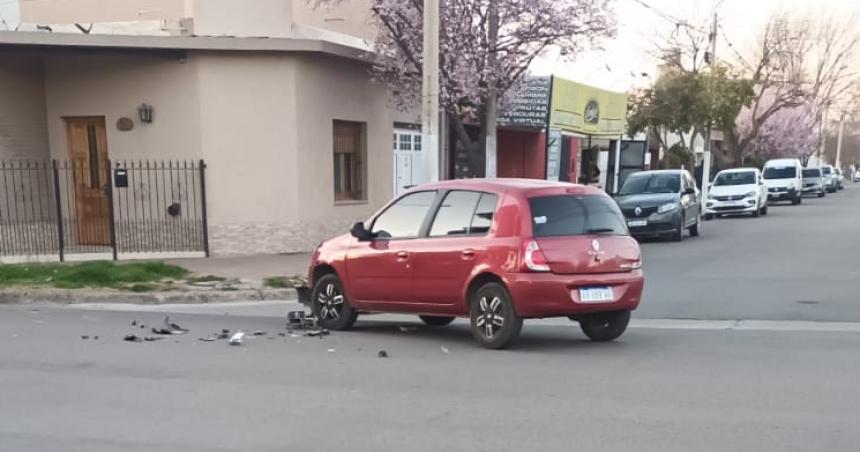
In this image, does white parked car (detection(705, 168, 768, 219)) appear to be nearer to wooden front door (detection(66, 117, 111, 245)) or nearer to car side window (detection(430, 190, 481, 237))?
wooden front door (detection(66, 117, 111, 245))

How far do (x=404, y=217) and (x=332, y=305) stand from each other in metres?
1.52

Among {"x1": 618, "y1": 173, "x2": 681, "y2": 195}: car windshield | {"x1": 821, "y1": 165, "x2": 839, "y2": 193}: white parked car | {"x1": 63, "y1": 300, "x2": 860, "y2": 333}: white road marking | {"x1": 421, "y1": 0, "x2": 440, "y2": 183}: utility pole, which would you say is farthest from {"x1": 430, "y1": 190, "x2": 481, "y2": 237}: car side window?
{"x1": 821, "y1": 165, "x2": 839, "y2": 193}: white parked car

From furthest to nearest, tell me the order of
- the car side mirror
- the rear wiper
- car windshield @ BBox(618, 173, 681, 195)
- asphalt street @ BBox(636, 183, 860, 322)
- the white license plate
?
car windshield @ BBox(618, 173, 681, 195)
asphalt street @ BBox(636, 183, 860, 322)
the car side mirror
the rear wiper
the white license plate

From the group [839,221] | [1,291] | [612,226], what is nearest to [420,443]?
[612,226]

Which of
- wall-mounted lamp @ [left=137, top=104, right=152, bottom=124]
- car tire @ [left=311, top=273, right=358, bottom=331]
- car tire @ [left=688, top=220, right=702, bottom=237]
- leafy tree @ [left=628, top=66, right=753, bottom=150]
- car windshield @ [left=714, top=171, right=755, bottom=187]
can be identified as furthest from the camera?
leafy tree @ [left=628, top=66, right=753, bottom=150]

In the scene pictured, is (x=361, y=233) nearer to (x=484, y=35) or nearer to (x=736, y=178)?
(x=484, y=35)

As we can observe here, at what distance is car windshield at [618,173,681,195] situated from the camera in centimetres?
2114

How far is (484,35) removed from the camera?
654 inches

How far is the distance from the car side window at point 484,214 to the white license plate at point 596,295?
1.15 metres

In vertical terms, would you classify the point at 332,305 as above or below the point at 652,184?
below

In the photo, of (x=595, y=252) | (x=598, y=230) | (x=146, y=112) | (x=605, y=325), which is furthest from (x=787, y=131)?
(x=595, y=252)

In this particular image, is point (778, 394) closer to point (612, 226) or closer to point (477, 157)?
point (612, 226)

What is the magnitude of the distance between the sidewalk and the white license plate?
6910 millimetres

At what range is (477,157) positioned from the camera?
60.7 ft
